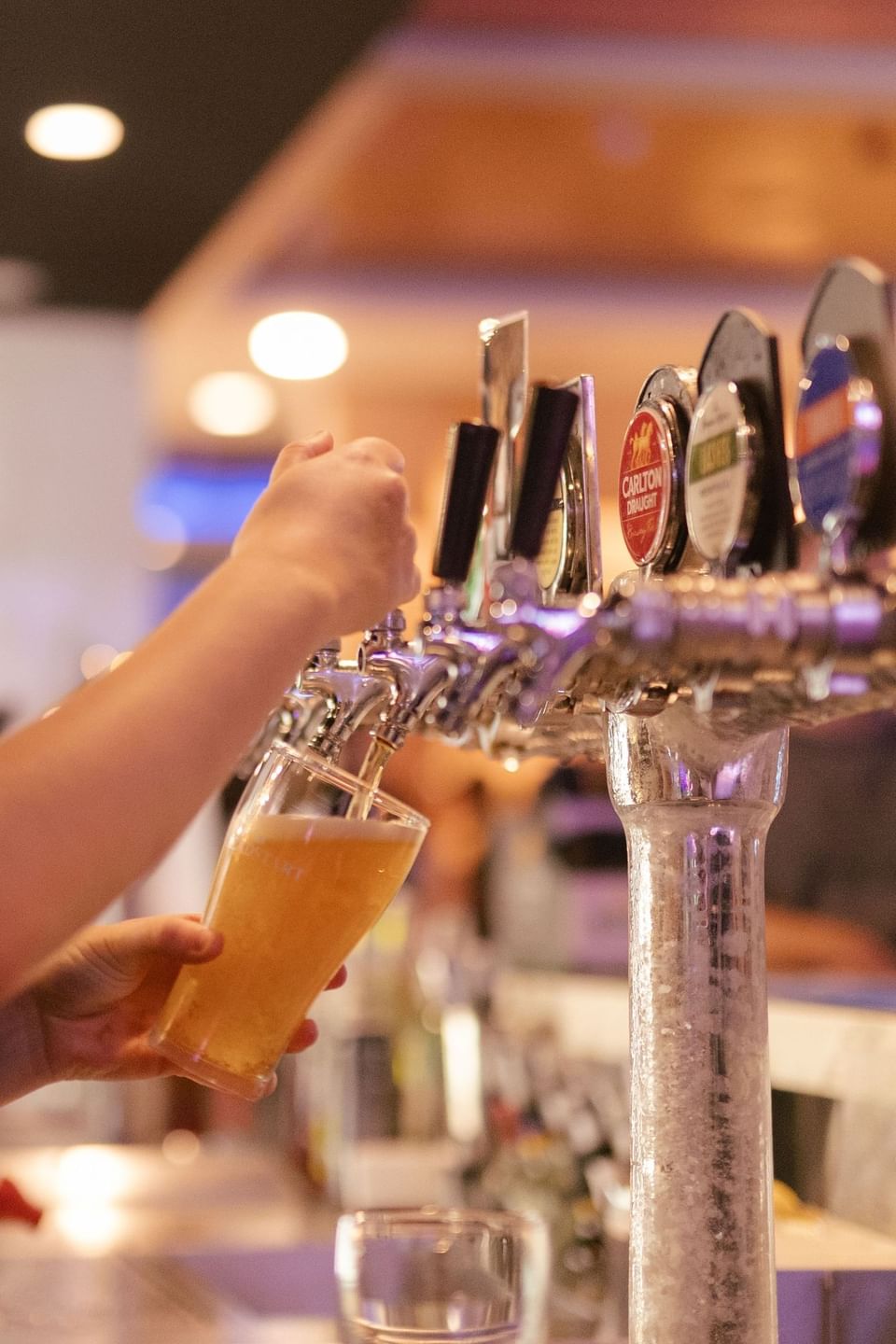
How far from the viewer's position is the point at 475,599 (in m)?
0.78

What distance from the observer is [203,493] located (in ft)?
25.4

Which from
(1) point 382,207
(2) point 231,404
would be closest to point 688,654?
(1) point 382,207

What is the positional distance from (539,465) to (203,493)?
7187mm

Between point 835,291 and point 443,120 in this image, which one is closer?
point 835,291

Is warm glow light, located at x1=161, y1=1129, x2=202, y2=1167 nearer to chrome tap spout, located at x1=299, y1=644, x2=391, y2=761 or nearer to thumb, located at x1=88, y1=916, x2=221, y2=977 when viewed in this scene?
thumb, located at x1=88, y1=916, x2=221, y2=977

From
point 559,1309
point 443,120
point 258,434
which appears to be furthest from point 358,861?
point 258,434

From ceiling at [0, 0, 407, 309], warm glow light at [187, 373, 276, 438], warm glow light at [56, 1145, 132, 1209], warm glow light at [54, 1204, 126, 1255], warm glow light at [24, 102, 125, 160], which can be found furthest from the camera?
warm glow light at [187, 373, 276, 438]

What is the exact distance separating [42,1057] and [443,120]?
3334 millimetres

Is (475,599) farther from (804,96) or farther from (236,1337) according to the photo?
(804,96)

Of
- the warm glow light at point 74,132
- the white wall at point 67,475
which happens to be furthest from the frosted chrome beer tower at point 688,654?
the white wall at point 67,475

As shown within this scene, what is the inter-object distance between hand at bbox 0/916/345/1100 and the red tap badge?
0.34 m

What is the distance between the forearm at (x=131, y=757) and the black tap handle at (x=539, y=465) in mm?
105

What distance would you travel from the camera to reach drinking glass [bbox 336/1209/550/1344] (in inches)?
33.6

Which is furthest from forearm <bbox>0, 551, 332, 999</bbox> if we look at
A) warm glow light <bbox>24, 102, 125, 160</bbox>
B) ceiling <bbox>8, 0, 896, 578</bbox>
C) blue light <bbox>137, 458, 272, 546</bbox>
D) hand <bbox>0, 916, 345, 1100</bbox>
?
blue light <bbox>137, 458, 272, 546</bbox>
